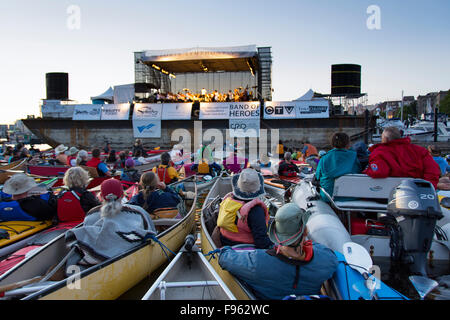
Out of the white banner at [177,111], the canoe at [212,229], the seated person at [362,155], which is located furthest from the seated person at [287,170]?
the white banner at [177,111]

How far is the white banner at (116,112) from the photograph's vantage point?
22.3 metres

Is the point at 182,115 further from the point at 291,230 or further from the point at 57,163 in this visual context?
the point at 291,230

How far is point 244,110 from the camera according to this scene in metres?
20.6

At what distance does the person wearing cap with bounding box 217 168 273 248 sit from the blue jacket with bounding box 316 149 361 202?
60.5 inches

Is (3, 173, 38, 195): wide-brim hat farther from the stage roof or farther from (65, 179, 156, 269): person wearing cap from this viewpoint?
the stage roof

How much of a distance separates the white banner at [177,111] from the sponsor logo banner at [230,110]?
3.17ft

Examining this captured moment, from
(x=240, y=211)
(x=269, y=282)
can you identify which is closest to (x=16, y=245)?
(x=240, y=211)

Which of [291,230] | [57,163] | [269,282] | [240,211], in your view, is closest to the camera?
[291,230]

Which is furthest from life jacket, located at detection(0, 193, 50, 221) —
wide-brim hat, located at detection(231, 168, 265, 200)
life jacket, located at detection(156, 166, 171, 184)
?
wide-brim hat, located at detection(231, 168, 265, 200)

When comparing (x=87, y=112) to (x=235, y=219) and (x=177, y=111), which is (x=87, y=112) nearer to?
(x=177, y=111)

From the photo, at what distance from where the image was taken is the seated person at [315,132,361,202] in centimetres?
422
